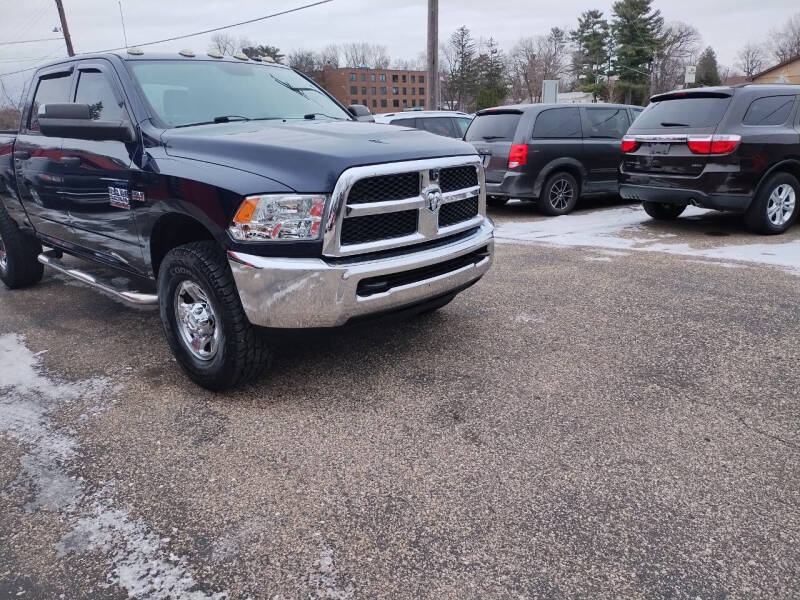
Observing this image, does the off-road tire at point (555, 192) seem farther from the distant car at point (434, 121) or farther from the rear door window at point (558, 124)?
the distant car at point (434, 121)

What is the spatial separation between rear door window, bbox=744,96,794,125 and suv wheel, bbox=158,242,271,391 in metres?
6.41

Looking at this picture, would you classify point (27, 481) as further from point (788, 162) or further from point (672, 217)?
point (672, 217)

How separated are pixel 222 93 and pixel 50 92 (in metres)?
1.76

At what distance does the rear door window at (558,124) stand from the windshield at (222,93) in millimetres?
5153

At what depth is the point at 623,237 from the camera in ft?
24.4

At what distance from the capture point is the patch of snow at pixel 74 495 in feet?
6.53

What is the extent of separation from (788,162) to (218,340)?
695 cm

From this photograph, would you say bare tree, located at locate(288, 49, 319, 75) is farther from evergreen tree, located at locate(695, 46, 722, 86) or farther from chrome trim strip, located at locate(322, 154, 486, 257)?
chrome trim strip, located at locate(322, 154, 486, 257)

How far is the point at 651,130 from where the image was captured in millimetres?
7352

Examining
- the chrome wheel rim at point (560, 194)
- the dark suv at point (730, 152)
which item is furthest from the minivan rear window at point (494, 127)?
the dark suv at point (730, 152)

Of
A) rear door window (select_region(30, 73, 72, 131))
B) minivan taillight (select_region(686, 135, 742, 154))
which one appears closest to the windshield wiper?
rear door window (select_region(30, 73, 72, 131))

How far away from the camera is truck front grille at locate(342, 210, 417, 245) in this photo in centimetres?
291

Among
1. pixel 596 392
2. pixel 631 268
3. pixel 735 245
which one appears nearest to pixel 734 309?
pixel 631 268

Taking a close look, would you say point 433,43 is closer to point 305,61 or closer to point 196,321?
point 196,321
